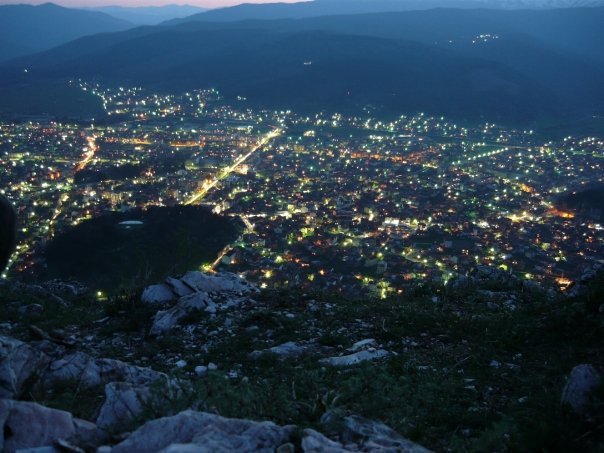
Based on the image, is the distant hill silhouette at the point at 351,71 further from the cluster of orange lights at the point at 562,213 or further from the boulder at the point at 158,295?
the boulder at the point at 158,295

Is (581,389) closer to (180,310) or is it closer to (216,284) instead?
(180,310)

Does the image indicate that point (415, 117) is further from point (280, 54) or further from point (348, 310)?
point (348, 310)

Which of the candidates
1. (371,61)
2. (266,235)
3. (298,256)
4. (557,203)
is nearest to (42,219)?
(266,235)

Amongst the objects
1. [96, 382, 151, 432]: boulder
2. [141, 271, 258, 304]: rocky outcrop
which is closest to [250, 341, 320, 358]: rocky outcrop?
[96, 382, 151, 432]: boulder

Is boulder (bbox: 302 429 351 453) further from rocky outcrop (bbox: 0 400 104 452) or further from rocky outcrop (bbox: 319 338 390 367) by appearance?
rocky outcrop (bbox: 319 338 390 367)

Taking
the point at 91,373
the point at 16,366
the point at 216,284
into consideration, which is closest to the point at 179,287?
the point at 216,284

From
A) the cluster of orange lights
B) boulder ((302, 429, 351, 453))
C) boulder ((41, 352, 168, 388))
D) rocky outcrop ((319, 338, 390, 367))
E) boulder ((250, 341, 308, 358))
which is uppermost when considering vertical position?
boulder ((302, 429, 351, 453))
